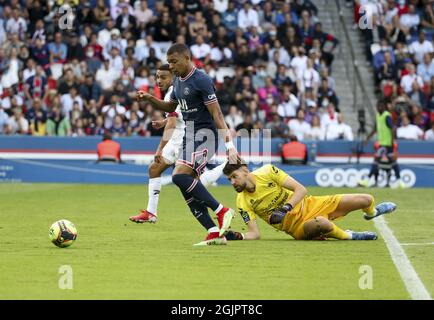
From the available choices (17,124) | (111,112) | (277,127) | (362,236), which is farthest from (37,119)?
(362,236)

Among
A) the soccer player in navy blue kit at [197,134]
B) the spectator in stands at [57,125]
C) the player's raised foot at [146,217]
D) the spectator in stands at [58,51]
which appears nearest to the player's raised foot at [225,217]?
the soccer player in navy blue kit at [197,134]

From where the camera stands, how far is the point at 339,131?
29.0 m

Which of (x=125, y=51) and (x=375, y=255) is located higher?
(x=125, y=51)

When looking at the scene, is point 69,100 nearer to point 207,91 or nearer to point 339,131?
point 339,131

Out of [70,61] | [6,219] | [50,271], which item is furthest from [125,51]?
[50,271]

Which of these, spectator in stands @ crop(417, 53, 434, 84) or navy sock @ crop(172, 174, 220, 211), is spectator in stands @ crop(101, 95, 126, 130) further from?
navy sock @ crop(172, 174, 220, 211)

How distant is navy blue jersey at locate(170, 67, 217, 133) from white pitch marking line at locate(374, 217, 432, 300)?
2591mm

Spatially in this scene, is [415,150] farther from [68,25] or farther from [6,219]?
[6,219]

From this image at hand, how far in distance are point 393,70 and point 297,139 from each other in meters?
4.98

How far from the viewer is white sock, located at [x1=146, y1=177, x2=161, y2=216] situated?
1587 centimetres

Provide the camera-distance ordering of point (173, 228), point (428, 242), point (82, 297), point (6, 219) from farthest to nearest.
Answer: point (6, 219) → point (173, 228) → point (428, 242) → point (82, 297)

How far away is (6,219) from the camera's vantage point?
658 inches

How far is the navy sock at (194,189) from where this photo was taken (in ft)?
40.8

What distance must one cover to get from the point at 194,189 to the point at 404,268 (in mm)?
2849
